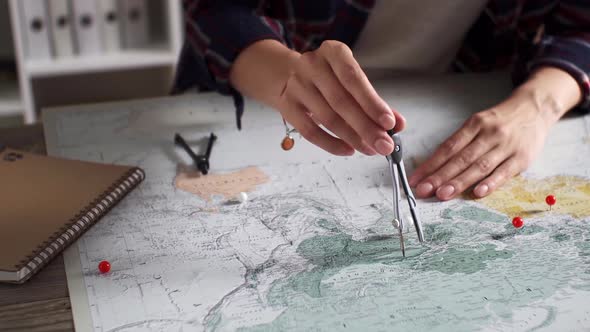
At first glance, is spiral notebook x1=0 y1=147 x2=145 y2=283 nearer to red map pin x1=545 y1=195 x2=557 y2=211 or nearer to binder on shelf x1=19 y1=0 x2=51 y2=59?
red map pin x1=545 y1=195 x2=557 y2=211

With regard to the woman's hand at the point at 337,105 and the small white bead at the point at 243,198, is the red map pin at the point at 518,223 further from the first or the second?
the small white bead at the point at 243,198

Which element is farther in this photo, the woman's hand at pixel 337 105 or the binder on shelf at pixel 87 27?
the binder on shelf at pixel 87 27

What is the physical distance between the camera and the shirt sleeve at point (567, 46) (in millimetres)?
1123

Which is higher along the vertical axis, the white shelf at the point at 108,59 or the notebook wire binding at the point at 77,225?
the notebook wire binding at the point at 77,225

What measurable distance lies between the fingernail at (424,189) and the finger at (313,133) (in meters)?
0.10

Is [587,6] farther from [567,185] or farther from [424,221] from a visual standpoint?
[424,221]

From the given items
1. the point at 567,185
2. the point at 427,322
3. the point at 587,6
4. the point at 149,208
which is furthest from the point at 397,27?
the point at 427,322

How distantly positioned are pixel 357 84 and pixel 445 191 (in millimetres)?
187

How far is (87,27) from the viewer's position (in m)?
1.95

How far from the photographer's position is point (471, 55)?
4.33ft

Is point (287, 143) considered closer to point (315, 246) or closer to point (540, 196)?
point (315, 246)

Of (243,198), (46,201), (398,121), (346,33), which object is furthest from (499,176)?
(46,201)

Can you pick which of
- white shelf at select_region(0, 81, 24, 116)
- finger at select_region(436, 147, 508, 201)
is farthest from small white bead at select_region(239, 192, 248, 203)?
white shelf at select_region(0, 81, 24, 116)

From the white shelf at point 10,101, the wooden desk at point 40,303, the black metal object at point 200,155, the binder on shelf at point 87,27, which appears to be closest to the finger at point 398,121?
the black metal object at point 200,155
